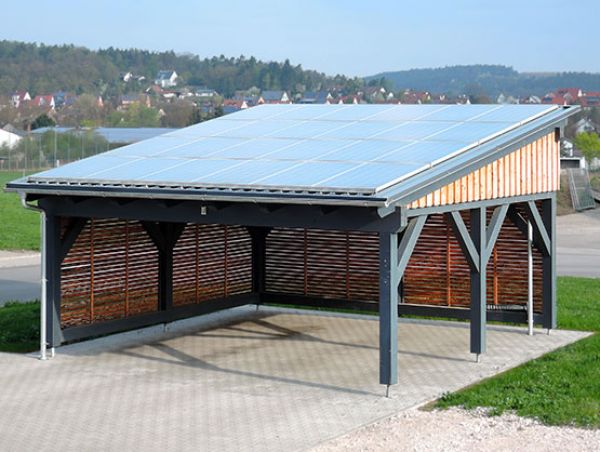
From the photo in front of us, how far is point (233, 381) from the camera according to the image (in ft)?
46.4

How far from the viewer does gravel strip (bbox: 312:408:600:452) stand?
10.9 meters

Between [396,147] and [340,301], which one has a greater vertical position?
[396,147]

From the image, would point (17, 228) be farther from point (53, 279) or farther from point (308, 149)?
point (308, 149)

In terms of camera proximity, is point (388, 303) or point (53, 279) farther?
point (53, 279)

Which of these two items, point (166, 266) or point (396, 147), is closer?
point (396, 147)

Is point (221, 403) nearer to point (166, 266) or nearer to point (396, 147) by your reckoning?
point (396, 147)

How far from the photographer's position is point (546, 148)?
17094 mm

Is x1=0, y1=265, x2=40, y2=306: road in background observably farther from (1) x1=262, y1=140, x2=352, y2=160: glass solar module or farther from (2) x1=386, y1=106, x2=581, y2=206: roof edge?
(2) x1=386, y1=106, x2=581, y2=206: roof edge

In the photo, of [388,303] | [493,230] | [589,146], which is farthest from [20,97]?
[388,303]

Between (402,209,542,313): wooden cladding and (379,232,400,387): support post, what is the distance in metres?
5.37

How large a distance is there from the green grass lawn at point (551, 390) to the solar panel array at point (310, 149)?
2.63 meters

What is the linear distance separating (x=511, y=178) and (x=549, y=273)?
2533 mm

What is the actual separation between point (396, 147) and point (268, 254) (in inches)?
228

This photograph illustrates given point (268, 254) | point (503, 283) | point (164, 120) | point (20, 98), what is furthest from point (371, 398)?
point (20, 98)
